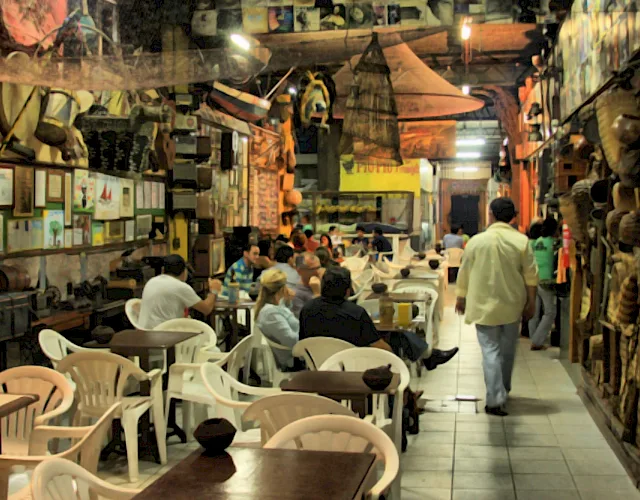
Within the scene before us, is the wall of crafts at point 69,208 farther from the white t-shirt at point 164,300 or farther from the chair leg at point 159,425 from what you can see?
the chair leg at point 159,425

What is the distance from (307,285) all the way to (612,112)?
328 cm

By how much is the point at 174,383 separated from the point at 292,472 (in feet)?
10.7

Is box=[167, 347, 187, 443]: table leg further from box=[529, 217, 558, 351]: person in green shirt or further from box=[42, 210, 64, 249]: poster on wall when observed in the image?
box=[529, 217, 558, 351]: person in green shirt

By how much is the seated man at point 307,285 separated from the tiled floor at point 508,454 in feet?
4.49

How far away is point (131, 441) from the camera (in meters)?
5.16

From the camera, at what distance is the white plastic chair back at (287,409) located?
3.60 meters

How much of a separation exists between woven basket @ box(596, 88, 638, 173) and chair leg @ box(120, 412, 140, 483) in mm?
3452

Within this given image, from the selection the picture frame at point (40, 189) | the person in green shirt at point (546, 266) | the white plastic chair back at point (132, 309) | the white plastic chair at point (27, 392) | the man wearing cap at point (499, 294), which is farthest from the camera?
the person in green shirt at point (546, 266)

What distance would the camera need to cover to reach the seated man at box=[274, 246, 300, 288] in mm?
8492

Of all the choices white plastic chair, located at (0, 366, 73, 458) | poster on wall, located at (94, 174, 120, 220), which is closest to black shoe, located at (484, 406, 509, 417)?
white plastic chair, located at (0, 366, 73, 458)

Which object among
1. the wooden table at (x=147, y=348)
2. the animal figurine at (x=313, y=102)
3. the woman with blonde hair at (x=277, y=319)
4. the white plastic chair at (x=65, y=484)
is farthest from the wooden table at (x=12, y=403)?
the animal figurine at (x=313, y=102)

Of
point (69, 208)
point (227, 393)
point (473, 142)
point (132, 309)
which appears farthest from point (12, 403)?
point (473, 142)

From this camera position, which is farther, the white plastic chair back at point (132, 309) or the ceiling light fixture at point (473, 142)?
the ceiling light fixture at point (473, 142)

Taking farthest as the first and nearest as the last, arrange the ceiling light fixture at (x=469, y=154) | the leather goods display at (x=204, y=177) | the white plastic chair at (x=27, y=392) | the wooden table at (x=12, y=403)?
the ceiling light fixture at (x=469, y=154), the leather goods display at (x=204, y=177), the white plastic chair at (x=27, y=392), the wooden table at (x=12, y=403)
